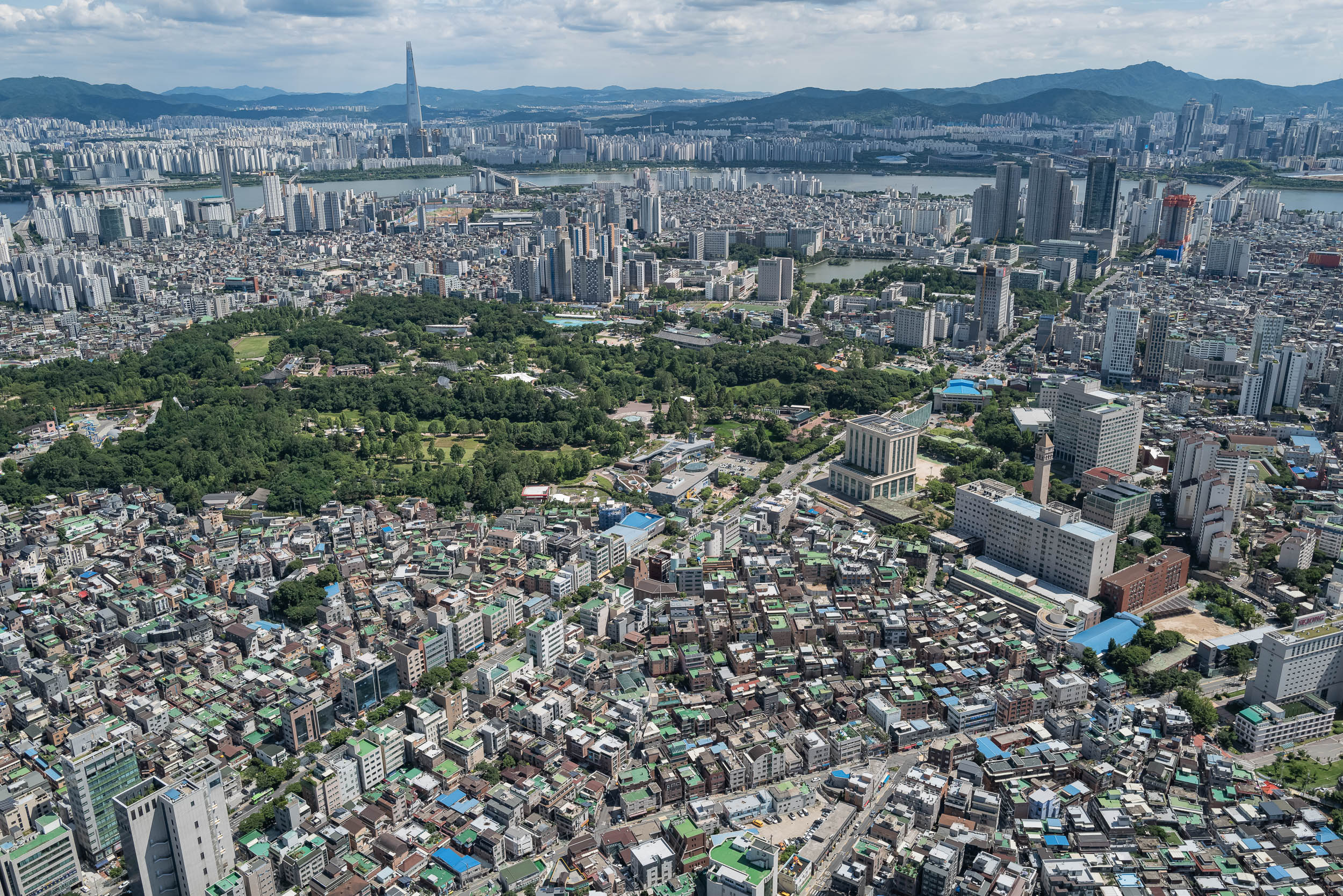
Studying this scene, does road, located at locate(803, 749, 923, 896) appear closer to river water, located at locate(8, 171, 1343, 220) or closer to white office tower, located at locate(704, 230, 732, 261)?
white office tower, located at locate(704, 230, 732, 261)

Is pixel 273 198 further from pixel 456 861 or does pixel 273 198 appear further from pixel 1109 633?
pixel 1109 633

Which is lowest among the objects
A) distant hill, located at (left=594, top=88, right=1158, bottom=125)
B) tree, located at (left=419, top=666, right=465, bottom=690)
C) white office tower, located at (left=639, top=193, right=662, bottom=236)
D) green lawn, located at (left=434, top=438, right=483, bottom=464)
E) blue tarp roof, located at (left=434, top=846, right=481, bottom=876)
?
blue tarp roof, located at (left=434, top=846, right=481, bottom=876)

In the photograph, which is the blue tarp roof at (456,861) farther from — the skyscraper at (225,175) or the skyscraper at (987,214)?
the skyscraper at (225,175)

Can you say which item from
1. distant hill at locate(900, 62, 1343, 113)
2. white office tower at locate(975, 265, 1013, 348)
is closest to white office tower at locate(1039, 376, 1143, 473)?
white office tower at locate(975, 265, 1013, 348)

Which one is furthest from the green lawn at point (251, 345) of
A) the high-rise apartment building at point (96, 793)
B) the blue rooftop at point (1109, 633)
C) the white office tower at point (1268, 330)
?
the white office tower at point (1268, 330)

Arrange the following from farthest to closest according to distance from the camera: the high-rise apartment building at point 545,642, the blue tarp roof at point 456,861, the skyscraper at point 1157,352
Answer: the skyscraper at point 1157,352 → the high-rise apartment building at point 545,642 → the blue tarp roof at point 456,861

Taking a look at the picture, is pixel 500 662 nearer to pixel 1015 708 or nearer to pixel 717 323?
pixel 1015 708

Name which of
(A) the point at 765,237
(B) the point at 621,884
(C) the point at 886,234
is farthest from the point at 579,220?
(B) the point at 621,884
